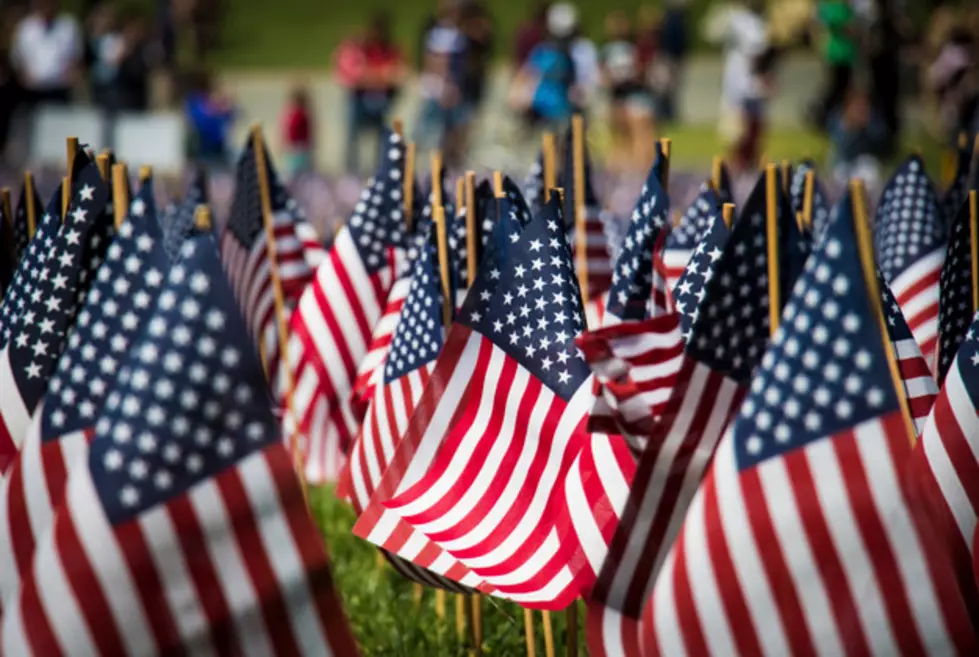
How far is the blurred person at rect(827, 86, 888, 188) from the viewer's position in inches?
912

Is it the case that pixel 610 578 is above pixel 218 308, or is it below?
below

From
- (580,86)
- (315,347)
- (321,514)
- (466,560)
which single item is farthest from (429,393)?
(580,86)

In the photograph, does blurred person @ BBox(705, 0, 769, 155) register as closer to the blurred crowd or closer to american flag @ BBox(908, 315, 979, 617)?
the blurred crowd

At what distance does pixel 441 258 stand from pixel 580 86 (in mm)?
19295

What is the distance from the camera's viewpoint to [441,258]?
653 centimetres

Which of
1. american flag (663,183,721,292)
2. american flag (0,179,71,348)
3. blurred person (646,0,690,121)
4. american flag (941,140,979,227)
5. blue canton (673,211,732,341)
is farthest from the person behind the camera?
blurred person (646,0,690,121)

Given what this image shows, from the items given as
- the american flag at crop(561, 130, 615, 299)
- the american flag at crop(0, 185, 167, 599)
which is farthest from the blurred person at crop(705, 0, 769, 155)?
the american flag at crop(0, 185, 167, 599)

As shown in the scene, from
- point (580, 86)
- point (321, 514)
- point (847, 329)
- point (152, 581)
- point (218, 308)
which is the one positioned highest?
point (580, 86)

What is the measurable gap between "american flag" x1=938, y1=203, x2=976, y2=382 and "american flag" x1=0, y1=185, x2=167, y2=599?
3424mm

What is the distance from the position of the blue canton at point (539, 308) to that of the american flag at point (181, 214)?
227cm

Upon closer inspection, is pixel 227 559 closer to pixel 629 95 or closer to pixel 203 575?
pixel 203 575

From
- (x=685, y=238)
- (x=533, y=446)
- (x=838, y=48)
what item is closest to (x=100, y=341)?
(x=533, y=446)

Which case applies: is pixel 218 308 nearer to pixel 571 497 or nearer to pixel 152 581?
pixel 152 581

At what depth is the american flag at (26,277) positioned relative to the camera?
5574 mm
